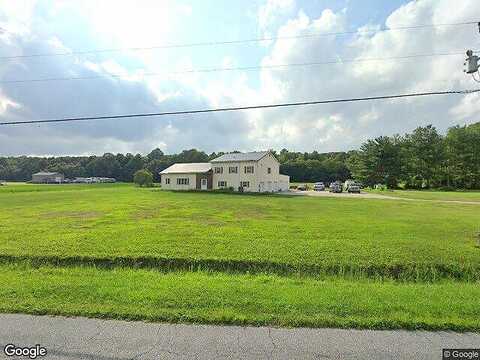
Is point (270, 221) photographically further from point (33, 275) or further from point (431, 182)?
point (431, 182)

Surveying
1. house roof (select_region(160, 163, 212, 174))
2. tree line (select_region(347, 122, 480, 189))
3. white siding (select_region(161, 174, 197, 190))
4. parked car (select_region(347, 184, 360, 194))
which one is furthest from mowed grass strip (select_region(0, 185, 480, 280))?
tree line (select_region(347, 122, 480, 189))

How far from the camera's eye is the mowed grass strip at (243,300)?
4.63 meters

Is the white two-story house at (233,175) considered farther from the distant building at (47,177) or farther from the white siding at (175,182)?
the distant building at (47,177)

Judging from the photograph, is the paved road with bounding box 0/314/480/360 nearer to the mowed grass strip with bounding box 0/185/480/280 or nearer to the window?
the mowed grass strip with bounding box 0/185/480/280

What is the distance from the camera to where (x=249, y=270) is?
8.28 meters

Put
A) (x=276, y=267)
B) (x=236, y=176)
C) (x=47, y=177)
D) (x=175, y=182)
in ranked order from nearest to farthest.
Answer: (x=276, y=267) → (x=236, y=176) → (x=175, y=182) → (x=47, y=177)

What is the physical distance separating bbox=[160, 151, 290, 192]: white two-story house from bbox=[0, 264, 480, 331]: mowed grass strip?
42910 millimetres

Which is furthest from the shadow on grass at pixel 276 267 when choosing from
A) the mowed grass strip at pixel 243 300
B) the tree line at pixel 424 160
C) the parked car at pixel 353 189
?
the tree line at pixel 424 160

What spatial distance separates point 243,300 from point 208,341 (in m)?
1.52

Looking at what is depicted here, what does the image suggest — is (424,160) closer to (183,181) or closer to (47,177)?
(183,181)

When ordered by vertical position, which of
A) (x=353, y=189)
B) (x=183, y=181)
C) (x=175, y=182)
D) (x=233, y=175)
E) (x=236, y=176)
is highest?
(x=233, y=175)

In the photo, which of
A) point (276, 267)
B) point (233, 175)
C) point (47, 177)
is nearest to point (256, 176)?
point (233, 175)

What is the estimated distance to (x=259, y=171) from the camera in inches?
1955

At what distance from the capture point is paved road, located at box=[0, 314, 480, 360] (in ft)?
12.0
